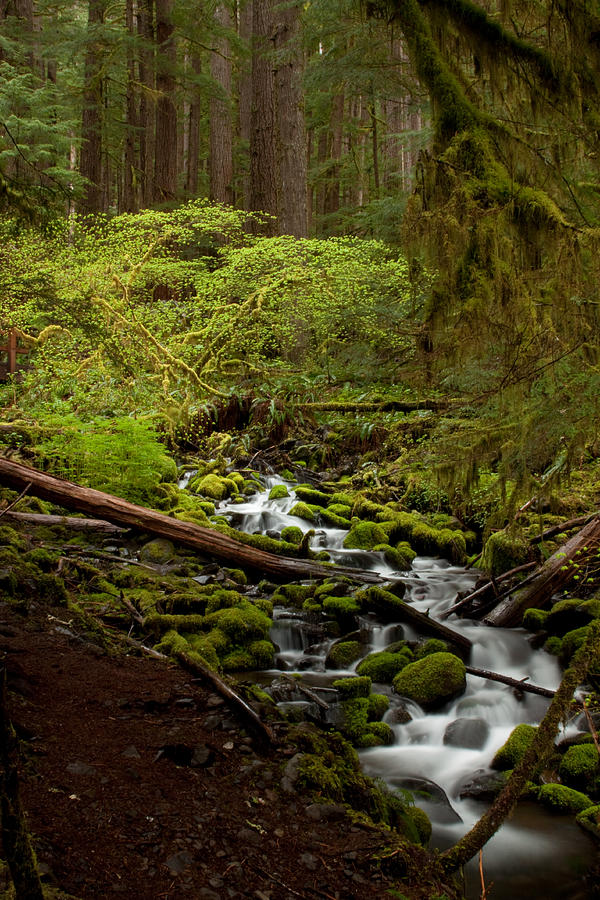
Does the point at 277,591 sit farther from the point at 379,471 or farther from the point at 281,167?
the point at 281,167

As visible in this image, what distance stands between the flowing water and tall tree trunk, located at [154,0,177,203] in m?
14.2

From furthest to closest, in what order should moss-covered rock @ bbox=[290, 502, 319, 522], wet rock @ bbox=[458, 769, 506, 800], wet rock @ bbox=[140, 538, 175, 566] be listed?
moss-covered rock @ bbox=[290, 502, 319, 522], wet rock @ bbox=[140, 538, 175, 566], wet rock @ bbox=[458, 769, 506, 800]

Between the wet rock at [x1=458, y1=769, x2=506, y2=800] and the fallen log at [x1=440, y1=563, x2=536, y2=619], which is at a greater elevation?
the fallen log at [x1=440, y1=563, x2=536, y2=619]

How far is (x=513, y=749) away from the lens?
16.0ft

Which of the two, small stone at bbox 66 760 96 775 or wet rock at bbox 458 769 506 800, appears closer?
small stone at bbox 66 760 96 775

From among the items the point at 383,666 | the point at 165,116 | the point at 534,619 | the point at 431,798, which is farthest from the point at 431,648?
the point at 165,116

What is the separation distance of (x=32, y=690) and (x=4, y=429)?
7325mm

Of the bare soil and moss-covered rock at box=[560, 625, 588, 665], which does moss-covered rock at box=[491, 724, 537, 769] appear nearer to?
moss-covered rock at box=[560, 625, 588, 665]

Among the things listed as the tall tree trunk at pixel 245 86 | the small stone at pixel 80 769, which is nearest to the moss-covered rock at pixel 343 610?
the small stone at pixel 80 769

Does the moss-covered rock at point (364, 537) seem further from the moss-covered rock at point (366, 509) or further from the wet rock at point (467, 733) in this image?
the wet rock at point (467, 733)

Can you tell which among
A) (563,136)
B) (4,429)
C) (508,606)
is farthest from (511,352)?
(4,429)

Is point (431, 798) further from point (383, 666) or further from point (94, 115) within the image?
point (94, 115)

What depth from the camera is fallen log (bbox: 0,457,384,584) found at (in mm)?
7863

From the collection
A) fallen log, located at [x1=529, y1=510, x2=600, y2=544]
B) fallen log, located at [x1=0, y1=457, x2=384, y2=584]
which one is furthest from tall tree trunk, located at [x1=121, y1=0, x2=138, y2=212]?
fallen log, located at [x1=529, y1=510, x2=600, y2=544]
